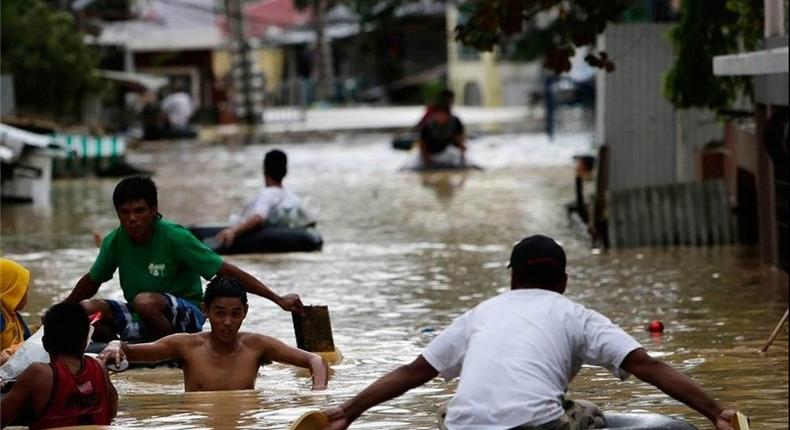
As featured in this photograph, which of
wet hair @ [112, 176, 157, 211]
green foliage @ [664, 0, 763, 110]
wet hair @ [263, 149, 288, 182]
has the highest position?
green foliage @ [664, 0, 763, 110]

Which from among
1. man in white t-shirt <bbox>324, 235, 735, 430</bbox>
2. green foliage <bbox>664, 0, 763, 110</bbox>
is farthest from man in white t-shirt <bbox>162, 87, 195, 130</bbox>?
man in white t-shirt <bbox>324, 235, 735, 430</bbox>

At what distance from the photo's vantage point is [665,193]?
20.8 m

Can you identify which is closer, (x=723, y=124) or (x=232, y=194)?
(x=723, y=124)

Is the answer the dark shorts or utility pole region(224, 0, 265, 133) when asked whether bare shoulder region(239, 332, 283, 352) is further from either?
utility pole region(224, 0, 265, 133)

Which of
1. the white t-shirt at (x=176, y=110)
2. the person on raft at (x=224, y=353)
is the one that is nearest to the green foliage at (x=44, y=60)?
the white t-shirt at (x=176, y=110)

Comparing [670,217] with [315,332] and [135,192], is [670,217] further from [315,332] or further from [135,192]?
[135,192]

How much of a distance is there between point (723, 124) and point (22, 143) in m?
11.2

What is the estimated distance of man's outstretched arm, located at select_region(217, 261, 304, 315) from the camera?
11692 mm

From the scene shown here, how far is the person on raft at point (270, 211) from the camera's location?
19691 millimetres

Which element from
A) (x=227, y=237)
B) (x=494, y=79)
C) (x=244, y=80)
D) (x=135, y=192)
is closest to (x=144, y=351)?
(x=135, y=192)

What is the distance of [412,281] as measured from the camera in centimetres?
1844

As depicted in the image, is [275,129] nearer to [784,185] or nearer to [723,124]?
[723,124]

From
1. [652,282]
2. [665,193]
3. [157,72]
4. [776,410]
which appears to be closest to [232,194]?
[665,193]

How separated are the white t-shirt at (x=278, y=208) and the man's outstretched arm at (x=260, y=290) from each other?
25.4ft
